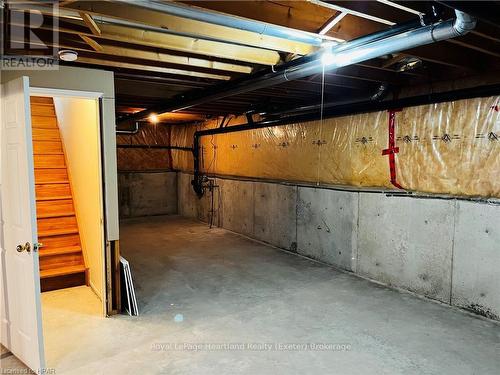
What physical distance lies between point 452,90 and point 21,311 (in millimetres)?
4258

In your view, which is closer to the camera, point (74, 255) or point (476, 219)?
point (476, 219)

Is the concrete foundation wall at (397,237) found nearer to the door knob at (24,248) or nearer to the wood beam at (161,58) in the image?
the wood beam at (161,58)

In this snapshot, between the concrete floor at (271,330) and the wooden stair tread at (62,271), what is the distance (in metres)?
0.66

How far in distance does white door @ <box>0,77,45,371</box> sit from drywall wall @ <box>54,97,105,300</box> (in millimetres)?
755

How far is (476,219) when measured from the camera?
124 inches

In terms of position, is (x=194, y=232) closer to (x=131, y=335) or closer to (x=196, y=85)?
(x=196, y=85)

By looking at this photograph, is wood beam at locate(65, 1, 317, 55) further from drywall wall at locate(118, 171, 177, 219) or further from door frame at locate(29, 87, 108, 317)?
drywall wall at locate(118, 171, 177, 219)

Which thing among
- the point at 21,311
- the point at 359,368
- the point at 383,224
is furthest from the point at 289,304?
the point at 21,311

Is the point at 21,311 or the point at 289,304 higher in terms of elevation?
the point at 21,311

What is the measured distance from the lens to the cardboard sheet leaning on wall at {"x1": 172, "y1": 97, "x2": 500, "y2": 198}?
3191 millimetres

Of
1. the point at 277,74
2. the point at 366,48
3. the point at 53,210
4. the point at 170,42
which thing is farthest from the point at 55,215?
the point at 366,48


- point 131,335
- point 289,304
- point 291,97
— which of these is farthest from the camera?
point 291,97

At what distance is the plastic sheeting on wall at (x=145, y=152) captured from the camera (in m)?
8.36

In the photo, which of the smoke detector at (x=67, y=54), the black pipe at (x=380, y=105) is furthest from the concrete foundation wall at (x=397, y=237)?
the smoke detector at (x=67, y=54)
